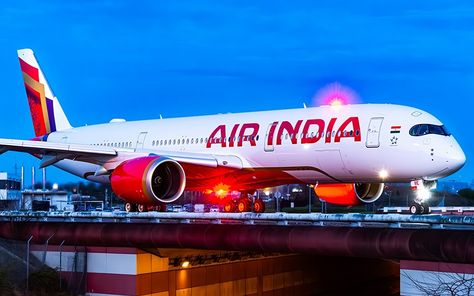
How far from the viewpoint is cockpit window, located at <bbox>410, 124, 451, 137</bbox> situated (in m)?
28.5

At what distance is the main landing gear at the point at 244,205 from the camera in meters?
35.9

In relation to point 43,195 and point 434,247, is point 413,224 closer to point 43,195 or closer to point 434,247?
point 434,247

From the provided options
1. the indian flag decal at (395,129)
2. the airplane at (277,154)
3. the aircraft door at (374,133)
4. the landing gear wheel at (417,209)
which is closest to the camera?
the landing gear wheel at (417,209)

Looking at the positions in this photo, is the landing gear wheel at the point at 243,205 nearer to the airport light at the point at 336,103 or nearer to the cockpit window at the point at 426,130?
the airport light at the point at 336,103

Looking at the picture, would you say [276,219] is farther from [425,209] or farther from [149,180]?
[149,180]

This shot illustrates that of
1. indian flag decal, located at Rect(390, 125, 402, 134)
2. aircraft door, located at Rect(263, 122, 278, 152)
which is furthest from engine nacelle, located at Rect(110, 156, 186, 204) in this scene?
indian flag decal, located at Rect(390, 125, 402, 134)

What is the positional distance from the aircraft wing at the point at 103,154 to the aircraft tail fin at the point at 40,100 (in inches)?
426

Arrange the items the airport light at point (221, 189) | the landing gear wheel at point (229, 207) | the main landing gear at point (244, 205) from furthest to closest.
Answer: the landing gear wheel at point (229, 207) → the main landing gear at point (244, 205) → the airport light at point (221, 189)

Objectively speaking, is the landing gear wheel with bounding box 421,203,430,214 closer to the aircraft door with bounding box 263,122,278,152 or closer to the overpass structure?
the overpass structure

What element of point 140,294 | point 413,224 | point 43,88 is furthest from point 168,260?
point 43,88

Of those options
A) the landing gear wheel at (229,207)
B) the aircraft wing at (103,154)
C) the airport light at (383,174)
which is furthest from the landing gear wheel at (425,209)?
the landing gear wheel at (229,207)

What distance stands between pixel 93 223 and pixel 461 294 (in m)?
16.7

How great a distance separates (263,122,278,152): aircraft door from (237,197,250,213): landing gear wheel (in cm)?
399

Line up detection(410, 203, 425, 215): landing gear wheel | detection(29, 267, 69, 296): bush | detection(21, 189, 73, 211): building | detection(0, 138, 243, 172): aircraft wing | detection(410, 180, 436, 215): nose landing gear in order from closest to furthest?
detection(410, 203, 425, 215): landing gear wheel < detection(410, 180, 436, 215): nose landing gear < detection(29, 267, 69, 296): bush < detection(0, 138, 243, 172): aircraft wing < detection(21, 189, 73, 211): building
